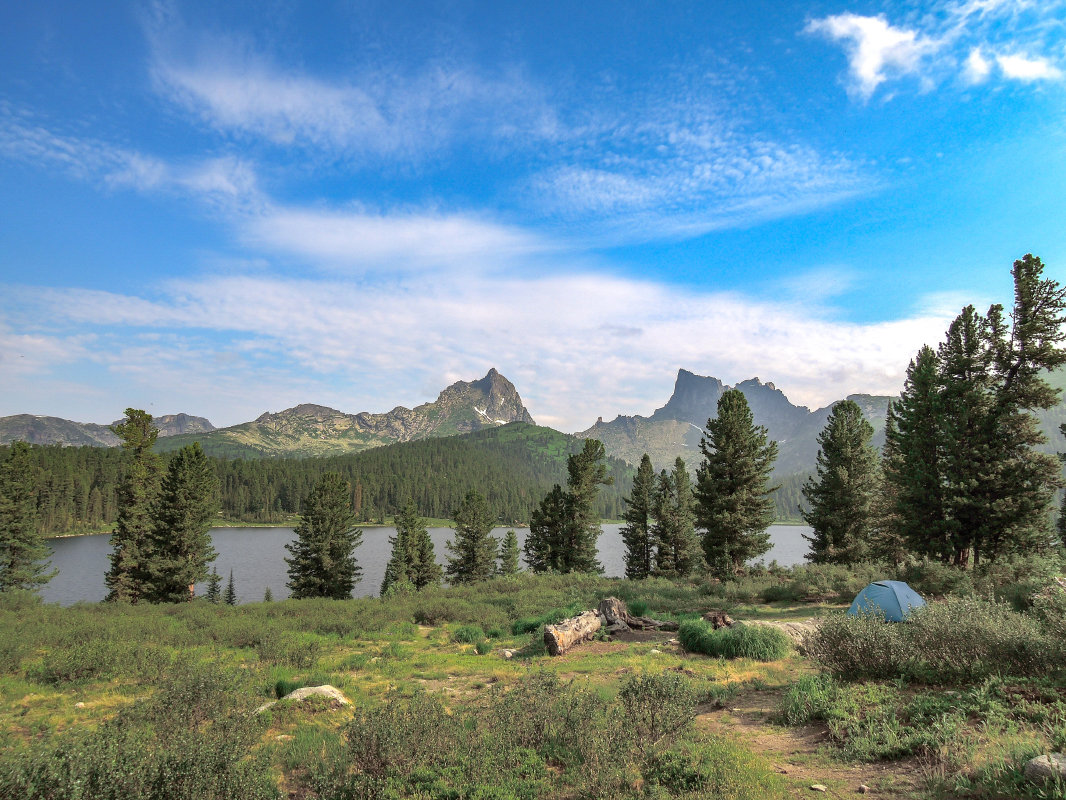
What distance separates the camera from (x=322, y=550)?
135 ft

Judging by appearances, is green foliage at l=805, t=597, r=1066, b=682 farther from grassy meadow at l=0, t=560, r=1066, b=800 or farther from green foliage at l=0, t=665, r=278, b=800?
green foliage at l=0, t=665, r=278, b=800

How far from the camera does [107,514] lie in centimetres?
11856

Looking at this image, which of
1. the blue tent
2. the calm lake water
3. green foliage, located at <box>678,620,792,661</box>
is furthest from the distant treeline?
green foliage, located at <box>678,620,792,661</box>

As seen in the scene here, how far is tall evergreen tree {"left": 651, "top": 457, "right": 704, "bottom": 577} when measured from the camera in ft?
146

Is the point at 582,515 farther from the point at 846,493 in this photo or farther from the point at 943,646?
the point at 943,646

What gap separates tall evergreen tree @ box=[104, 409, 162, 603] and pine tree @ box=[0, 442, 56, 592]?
29.5 ft

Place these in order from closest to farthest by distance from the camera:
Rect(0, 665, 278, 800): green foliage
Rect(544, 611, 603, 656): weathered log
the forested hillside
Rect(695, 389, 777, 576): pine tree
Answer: Rect(0, 665, 278, 800): green foliage → Rect(544, 611, 603, 656): weathered log → Rect(695, 389, 777, 576): pine tree → the forested hillside

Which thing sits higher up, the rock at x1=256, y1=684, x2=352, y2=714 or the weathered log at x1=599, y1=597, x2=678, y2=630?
the rock at x1=256, y1=684, x2=352, y2=714

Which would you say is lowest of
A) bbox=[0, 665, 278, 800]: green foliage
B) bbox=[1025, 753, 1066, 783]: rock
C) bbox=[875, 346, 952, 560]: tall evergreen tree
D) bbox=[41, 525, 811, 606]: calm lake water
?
bbox=[41, 525, 811, 606]: calm lake water

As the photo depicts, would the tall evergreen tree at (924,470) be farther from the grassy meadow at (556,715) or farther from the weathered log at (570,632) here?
the weathered log at (570,632)

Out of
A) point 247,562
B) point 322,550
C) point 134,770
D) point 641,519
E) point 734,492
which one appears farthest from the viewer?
point 247,562

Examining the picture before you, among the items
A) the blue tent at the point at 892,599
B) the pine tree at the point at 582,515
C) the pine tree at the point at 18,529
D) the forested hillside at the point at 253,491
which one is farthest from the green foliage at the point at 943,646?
the forested hillside at the point at 253,491

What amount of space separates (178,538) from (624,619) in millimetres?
32510

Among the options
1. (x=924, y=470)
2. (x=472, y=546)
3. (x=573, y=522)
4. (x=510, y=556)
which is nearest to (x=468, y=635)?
(x=924, y=470)
